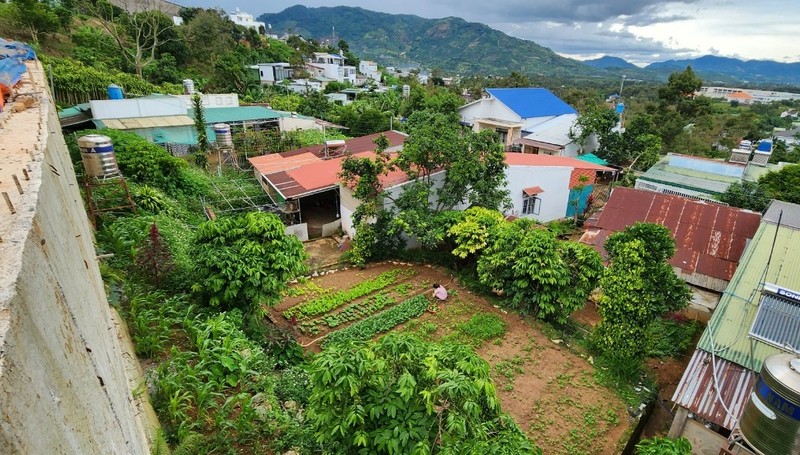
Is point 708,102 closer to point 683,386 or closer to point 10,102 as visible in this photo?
point 683,386

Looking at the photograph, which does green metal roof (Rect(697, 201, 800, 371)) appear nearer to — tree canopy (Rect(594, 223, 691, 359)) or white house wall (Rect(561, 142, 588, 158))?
tree canopy (Rect(594, 223, 691, 359))

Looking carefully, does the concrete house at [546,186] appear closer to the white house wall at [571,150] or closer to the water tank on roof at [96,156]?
the white house wall at [571,150]

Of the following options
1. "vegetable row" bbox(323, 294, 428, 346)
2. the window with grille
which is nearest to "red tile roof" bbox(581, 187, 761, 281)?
the window with grille

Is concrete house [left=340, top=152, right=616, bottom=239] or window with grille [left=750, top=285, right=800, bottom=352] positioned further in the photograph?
concrete house [left=340, top=152, right=616, bottom=239]

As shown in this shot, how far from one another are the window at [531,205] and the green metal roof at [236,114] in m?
16.7

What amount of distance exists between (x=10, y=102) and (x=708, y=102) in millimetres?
45572

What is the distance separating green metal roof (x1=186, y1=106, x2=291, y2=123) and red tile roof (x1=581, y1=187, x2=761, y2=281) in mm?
20349

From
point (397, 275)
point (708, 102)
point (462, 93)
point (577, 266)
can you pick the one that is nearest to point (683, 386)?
point (577, 266)

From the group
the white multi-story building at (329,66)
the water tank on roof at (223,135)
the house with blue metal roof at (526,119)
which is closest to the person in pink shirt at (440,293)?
the water tank on roof at (223,135)

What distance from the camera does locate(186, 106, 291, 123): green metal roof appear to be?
Answer: 2394 cm

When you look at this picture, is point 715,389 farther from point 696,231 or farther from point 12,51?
point 12,51

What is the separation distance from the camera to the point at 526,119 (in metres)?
32.0

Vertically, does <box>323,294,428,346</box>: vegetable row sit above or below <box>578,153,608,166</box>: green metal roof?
below

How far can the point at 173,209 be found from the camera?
1238cm
